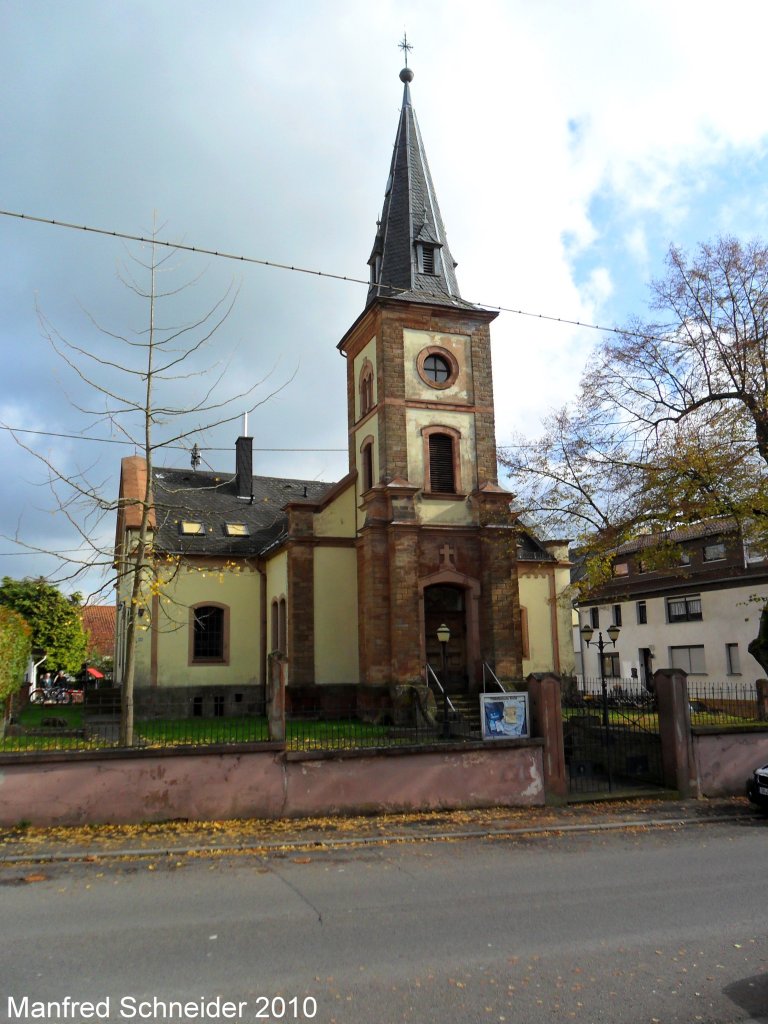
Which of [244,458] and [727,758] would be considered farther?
[244,458]

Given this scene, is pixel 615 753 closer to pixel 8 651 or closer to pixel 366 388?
pixel 8 651

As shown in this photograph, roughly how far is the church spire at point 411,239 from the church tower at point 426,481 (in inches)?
3.0

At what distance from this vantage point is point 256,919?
26.5ft

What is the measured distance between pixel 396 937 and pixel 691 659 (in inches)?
1455

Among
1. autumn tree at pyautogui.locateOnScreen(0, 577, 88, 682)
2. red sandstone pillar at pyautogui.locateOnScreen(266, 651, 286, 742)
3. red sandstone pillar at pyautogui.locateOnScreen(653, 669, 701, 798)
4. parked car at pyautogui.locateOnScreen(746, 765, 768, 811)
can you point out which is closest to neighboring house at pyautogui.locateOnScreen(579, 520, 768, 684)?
red sandstone pillar at pyautogui.locateOnScreen(653, 669, 701, 798)

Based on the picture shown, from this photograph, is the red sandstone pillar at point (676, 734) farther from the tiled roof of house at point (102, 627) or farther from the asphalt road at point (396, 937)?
the tiled roof of house at point (102, 627)

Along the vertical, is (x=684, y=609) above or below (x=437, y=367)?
below

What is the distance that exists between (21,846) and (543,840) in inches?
311

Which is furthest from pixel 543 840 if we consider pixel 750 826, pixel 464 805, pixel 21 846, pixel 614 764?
pixel 21 846

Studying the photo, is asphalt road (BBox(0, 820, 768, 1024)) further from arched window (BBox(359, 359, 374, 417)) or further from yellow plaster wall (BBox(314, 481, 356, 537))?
arched window (BBox(359, 359, 374, 417))

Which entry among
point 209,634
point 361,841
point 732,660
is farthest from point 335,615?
point 732,660

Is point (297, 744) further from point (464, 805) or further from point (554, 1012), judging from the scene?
point (554, 1012)

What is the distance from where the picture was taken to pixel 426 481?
2545cm

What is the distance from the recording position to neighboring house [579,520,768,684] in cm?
3734
